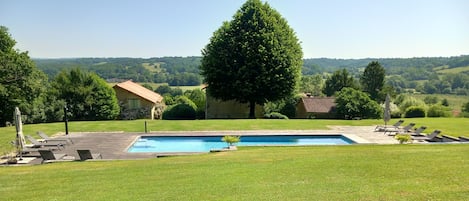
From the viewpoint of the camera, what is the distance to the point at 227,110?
39031mm

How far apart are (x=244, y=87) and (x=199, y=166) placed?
21180 millimetres

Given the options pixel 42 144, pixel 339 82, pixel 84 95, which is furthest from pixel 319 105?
pixel 42 144

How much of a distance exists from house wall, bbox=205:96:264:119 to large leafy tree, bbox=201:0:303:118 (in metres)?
5.18

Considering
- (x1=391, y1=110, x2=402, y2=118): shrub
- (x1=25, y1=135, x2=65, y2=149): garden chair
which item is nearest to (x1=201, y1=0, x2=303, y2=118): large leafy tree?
(x1=391, y1=110, x2=402, y2=118): shrub

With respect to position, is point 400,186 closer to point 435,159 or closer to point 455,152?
point 435,159

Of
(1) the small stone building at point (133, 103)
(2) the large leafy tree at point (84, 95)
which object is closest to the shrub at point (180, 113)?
(2) the large leafy tree at point (84, 95)

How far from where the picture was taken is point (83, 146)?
684 inches

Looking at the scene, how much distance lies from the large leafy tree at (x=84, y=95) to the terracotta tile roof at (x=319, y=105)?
23.2 meters

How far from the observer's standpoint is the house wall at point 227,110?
38.4m

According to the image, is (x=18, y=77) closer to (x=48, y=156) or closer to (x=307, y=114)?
(x=48, y=156)

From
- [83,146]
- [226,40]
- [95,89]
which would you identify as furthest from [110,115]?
[83,146]

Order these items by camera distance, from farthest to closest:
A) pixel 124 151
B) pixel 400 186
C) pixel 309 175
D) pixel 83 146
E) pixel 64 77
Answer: pixel 64 77
pixel 83 146
pixel 124 151
pixel 309 175
pixel 400 186

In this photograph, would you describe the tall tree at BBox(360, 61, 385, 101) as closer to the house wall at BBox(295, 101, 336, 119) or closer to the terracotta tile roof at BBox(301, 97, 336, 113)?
the terracotta tile roof at BBox(301, 97, 336, 113)

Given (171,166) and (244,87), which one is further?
(244,87)
